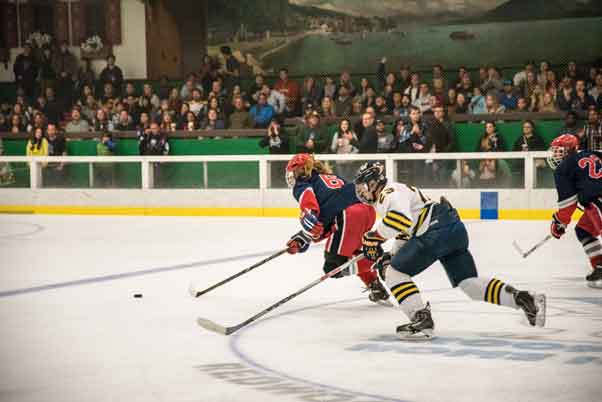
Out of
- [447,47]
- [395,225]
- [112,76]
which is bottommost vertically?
[395,225]

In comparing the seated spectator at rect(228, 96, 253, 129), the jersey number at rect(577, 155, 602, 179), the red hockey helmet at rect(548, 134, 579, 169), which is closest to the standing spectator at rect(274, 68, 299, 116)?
the seated spectator at rect(228, 96, 253, 129)

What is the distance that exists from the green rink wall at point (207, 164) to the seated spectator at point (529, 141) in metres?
0.10

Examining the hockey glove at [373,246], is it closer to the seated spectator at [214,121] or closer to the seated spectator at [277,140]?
the seated spectator at [277,140]

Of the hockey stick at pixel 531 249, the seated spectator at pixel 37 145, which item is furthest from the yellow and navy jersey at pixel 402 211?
the seated spectator at pixel 37 145

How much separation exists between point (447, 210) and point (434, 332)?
25.4 inches

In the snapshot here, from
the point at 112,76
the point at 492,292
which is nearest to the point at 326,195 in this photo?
the point at 492,292

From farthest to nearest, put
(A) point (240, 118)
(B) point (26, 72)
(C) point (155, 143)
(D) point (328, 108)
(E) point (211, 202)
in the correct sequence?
(B) point (26, 72) → (A) point (240, 118) → (C) point (155, 143) → (D) point (328, 108) → (E) point (211, 202)

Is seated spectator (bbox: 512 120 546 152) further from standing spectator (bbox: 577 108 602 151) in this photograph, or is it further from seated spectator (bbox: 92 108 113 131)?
seated spectator (bbox: 92 108 113 131)

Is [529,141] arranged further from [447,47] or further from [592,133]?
[447,47]

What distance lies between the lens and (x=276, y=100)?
1384 cm

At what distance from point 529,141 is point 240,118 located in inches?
164

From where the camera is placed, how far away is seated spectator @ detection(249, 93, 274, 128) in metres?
13.5

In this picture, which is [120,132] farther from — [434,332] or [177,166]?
[434,332]

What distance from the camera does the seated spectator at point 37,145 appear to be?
45.6ft
